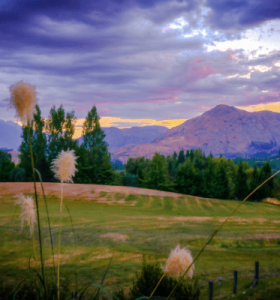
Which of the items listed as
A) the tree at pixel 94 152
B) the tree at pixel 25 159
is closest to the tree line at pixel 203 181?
the tree at pixel 94 152

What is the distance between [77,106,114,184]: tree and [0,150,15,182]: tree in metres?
5.16

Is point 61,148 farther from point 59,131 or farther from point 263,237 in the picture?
point 263,237

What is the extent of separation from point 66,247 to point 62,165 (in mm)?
4016

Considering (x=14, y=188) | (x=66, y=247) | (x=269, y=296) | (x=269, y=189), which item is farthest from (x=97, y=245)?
(x=269, y=189)

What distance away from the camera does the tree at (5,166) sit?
1762 centimetres

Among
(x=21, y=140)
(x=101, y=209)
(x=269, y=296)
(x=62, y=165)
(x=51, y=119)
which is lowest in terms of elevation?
(x=101, y=209)

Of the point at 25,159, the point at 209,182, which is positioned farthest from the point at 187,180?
the point at 25,159

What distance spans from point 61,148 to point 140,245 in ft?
35.4

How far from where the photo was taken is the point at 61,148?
48.3 feet

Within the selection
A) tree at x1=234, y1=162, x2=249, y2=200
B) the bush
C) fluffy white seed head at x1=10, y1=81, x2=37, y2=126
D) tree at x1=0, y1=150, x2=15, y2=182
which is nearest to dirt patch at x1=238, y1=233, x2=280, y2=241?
the bush

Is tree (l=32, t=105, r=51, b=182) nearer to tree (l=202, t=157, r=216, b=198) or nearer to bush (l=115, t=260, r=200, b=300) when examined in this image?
tree (l=202, t=157, r=216, b=198)

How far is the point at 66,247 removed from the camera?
4.84 m

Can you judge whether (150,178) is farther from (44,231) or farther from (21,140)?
(44,231)

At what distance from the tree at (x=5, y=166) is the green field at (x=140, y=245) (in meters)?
9.11
